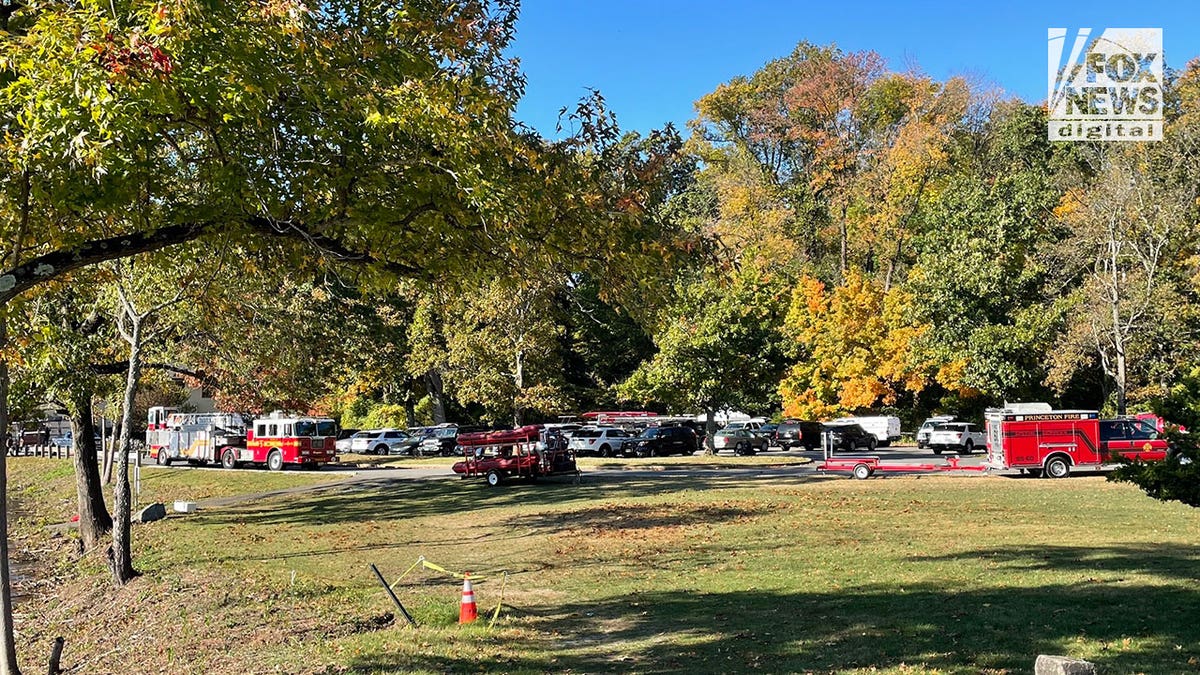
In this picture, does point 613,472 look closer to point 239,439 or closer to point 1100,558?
point 239,439

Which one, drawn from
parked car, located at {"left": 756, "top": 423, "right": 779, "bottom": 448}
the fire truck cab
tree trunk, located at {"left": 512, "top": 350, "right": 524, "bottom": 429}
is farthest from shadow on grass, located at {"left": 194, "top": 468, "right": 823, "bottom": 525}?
parked car, located at {"left": 756, "top": 423, "right": 779, "bottom": 448}

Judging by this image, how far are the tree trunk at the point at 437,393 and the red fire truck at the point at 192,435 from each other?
1537 centimetres

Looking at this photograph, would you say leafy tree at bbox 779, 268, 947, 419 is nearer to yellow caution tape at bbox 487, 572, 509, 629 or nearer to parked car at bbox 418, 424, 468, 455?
parked car at bbox 418, 424, 468, 455

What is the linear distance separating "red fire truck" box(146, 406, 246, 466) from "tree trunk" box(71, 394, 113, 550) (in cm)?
2423

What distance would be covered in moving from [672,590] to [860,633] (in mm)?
3451

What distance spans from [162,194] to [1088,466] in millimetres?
28699

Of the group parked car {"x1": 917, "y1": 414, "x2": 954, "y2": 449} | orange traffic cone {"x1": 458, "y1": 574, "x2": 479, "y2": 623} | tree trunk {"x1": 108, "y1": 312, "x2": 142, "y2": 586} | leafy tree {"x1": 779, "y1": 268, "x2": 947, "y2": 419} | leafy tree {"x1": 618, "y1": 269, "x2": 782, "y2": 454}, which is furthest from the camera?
leafy tree {"x1": 779, "y1": 268, "x2": 947, "y2": 419}

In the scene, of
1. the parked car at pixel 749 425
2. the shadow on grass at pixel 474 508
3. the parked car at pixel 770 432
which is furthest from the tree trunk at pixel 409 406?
the shadow on grass at pixel 474 508

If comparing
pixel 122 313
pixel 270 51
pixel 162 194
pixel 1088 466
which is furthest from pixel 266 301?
pixel 1088 466

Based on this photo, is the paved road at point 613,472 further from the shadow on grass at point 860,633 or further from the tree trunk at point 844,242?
the shadow on grass at point 860,633

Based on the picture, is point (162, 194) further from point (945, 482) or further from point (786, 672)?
point (945, 482)

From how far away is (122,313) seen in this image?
1688 cm

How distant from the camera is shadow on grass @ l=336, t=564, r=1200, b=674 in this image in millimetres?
8359

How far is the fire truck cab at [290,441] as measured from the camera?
4059 centimetres
